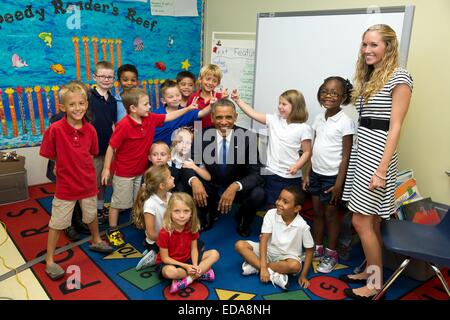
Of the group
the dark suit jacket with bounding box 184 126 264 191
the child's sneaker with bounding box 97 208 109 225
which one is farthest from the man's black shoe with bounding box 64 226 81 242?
the dark suit jacket with bounding box 184 126 264 191

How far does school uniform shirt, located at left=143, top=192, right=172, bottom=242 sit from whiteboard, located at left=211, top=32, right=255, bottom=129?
4.93 feet

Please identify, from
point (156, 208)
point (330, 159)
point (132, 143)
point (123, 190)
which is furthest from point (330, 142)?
point (123, 190)

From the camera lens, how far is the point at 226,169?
268 cm

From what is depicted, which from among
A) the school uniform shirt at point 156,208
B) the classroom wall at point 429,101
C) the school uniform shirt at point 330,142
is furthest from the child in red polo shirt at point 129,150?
the classroom wall at point 429,101

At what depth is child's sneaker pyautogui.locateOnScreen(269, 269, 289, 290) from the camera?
6.75 ft

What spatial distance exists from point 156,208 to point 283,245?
80 centimetres

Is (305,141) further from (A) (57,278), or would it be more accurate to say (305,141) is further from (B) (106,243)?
(A) (57,278)

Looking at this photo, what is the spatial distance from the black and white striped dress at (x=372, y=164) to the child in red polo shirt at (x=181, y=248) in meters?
0.88

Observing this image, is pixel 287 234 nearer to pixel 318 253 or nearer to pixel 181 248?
pixel 318 253

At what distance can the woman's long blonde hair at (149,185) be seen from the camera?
7.48ft

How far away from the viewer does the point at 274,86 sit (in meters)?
3.13
